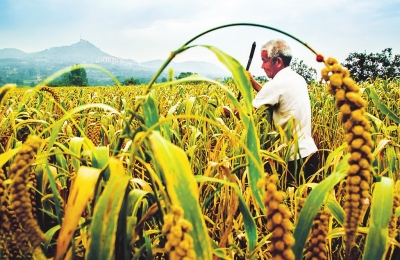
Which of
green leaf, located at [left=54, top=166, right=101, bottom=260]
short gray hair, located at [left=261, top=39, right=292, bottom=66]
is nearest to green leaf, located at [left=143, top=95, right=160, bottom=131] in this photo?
green leaf, located at [left=54, top=166, right=101, bottom=260]

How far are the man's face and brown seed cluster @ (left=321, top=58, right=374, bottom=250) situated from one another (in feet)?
7.98

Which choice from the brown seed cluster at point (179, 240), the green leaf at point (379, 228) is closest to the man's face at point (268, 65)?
the green leaf at point (379, 228)

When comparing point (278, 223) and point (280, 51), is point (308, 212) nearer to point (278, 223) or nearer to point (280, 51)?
point (278, 223)

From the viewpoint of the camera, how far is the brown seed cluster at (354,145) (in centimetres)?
40

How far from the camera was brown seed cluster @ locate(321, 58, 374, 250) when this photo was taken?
402 millimetres

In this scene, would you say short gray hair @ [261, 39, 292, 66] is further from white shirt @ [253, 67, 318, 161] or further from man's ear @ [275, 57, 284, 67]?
white shirt @ [253, 67, 318, 161]

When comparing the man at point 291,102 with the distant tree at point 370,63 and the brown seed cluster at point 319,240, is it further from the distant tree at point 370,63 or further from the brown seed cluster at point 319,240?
the distant tree at point 370,63

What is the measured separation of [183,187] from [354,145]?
0.22m

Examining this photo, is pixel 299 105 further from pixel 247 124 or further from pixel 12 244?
pixel 12 244

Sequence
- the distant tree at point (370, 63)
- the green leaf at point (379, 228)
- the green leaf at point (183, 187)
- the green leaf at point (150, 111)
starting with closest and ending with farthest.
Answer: the green leaf at point (183, 187) < the green leaf at point (379, 228) < the green leaf at point (150, 111) < the distant tree at point (370, 63)

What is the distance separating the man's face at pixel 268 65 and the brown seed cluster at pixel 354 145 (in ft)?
7.98

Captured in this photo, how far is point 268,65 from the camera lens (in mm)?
2850

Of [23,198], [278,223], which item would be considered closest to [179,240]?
[278,223]

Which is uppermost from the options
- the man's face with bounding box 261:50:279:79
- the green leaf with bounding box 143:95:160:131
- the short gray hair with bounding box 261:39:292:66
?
the short gray hair with bounding box 261:39:292:66
